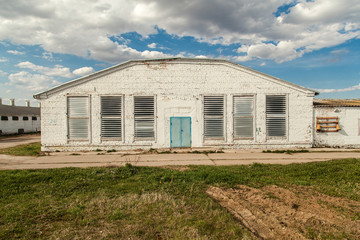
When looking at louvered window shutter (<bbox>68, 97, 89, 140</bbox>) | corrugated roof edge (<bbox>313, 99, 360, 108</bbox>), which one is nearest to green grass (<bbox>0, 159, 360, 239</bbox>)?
louvered window shutter (<bbox>68, 97, 89, 140</bbox>)

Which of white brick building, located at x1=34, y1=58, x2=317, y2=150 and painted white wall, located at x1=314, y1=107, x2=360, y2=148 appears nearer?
white brick building, located at x1=34, y1=58, x2=317, y2=150

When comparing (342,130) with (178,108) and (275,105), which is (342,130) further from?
(178,108)

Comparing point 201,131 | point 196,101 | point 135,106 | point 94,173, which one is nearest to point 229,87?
point 196,101

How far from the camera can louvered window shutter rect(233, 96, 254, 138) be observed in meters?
13.7

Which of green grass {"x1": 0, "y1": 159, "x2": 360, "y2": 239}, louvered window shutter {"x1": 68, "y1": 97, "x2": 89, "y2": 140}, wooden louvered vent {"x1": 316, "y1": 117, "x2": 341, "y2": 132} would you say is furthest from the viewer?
wooden louvered vent {"x1": 316, "y1": 117, "x2": 341, "y2": 132}

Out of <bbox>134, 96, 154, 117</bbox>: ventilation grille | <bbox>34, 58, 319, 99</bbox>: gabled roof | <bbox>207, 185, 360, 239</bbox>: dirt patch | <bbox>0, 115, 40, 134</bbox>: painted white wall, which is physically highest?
<bbox>34, 58, 319, 99</bbox>: gabled roof

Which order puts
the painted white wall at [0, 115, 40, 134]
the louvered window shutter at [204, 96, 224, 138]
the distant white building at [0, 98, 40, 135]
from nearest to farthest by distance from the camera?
1. the louvered window shutter at [204, 96, 224, 138]
2. the distant white building at [0, 98, 40, 135]
3. the painted white wall at [0, 115, 40, 134]

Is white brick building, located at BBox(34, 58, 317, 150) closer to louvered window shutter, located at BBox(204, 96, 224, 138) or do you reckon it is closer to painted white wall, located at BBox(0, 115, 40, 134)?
louvered window shutter, located at BBox(204, 96, 224, 138)

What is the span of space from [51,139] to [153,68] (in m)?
8.11

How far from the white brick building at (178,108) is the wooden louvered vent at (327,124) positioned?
2.35 ft

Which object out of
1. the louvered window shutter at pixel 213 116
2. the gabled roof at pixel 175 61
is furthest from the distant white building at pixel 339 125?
the louvered window shutter at pixel 213 116

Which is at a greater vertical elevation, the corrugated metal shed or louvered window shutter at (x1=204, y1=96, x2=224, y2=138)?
the corrugated metal shed

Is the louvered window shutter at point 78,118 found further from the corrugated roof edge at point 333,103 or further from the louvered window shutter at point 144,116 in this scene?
the corrugated roof edge at point 333,103

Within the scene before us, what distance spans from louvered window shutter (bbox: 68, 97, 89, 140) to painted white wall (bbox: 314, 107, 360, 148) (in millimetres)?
15437
